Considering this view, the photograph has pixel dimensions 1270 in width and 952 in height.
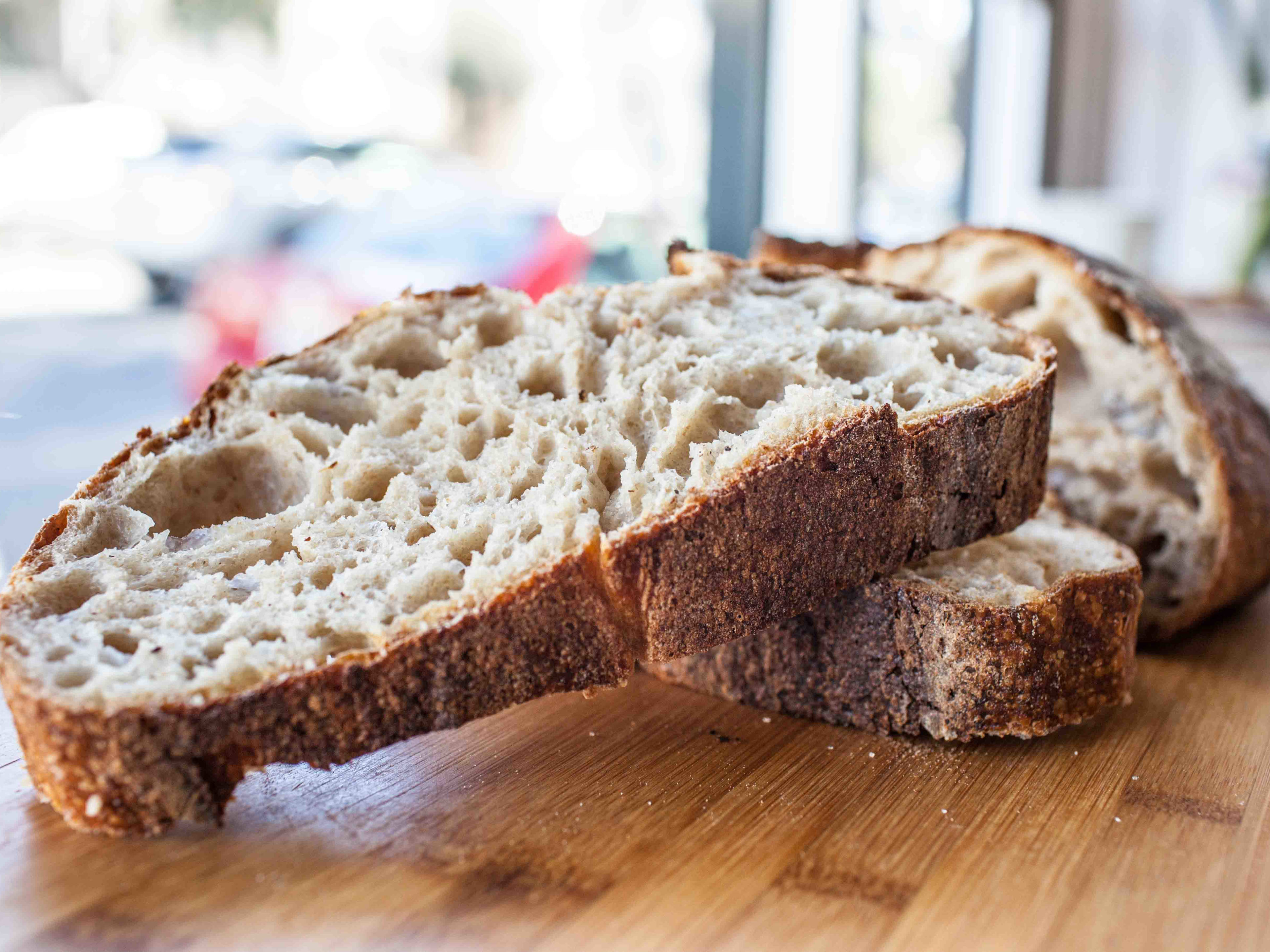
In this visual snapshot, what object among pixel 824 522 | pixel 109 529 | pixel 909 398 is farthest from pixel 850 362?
pixel 109 529

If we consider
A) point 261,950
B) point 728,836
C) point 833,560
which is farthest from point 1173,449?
point 261,950

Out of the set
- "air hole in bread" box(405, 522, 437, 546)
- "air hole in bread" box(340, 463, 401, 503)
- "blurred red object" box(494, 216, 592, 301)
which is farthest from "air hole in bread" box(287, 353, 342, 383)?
"blurred red object" box(494, 216, 592, 301)

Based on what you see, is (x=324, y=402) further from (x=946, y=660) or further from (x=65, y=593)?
(x=946, y=660)

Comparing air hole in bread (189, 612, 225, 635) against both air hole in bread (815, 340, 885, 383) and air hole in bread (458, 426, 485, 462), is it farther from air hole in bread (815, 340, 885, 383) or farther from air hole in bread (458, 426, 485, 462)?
air hole in bread (815, 340, 885, 383)

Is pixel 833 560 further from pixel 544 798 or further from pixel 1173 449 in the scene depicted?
pixel 1173 449

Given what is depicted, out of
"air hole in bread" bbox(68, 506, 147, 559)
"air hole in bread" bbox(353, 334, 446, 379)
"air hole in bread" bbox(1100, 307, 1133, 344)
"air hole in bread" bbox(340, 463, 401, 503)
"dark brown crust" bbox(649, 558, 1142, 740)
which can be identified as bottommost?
"dark brown crust" bbox(649, 558, 1142, 740)

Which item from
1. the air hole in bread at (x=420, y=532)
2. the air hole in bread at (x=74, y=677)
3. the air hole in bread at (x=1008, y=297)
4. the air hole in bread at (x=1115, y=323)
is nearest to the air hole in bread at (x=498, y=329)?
the air hole in bread at (x=420, y=532)
